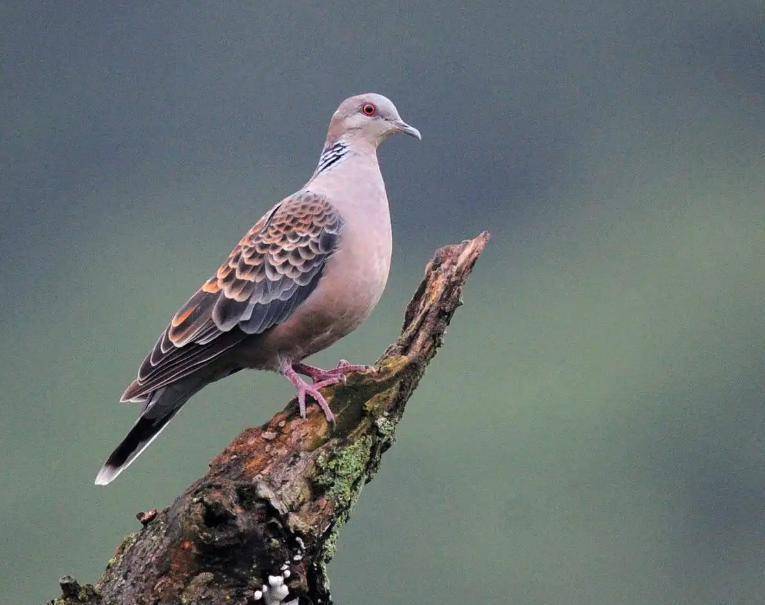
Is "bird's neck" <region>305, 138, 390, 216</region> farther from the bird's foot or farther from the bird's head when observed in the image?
the bird's foot

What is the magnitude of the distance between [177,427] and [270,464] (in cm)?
3240

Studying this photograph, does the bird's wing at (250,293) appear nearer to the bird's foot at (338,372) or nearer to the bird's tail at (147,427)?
the bird's tail at (147,427)

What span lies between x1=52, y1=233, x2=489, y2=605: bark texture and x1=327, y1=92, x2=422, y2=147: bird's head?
1.72m

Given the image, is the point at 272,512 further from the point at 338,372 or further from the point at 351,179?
the point at 351,179

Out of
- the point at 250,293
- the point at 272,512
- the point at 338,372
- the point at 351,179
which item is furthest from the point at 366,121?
the point at 272,512

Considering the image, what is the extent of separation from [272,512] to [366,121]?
3.50 metres

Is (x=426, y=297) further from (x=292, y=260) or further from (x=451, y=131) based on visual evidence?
(x=451, y=131)

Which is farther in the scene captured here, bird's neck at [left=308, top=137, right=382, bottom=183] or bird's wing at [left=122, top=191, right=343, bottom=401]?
bird's neck at [left=308, top=137, right=382, bottom=183]

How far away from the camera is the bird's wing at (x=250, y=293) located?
838 cm

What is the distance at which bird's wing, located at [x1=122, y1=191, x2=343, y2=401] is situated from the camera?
8.38 metres

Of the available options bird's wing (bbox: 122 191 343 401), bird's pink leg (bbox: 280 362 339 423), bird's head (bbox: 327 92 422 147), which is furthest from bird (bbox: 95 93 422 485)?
bird's head (bbox: 327 92 422 147)

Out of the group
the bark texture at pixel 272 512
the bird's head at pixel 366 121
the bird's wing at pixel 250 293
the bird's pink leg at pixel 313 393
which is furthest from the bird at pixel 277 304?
the bird's head at pixel 366 121

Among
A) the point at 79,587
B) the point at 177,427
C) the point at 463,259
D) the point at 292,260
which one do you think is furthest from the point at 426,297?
the point at 177,427

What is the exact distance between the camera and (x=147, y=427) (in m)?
8.70
